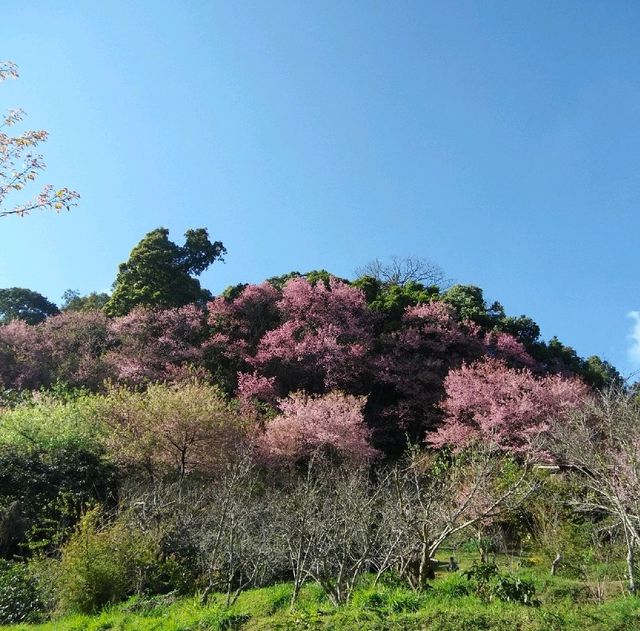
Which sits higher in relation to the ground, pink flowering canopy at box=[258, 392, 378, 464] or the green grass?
pink flowering canopy at box=[258, 392, 378, 464]

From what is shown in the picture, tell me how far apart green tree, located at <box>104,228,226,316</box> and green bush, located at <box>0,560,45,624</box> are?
1687 cm

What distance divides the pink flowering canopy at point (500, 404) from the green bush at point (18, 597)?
12143 millimetres

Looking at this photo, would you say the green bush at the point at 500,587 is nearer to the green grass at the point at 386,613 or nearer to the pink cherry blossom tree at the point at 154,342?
the green grass at the point at 386,613

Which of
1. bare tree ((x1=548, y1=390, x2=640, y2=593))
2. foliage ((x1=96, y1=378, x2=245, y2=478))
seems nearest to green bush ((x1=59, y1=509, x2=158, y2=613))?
foliage ((x1=96, y1=378, x2=245, y2=478))

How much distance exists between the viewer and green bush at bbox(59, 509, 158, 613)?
28.5 feet

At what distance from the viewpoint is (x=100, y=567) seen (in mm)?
8703

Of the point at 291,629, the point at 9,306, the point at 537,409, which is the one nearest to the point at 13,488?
the point at 291,629

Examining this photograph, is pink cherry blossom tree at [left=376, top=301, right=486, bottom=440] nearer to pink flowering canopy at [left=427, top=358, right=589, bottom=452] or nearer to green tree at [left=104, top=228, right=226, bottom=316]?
pink flowering canopy at [left=427, top=358, right=589, bottom=452]

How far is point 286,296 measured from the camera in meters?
25.5

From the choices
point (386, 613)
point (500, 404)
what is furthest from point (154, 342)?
point (386, 613)

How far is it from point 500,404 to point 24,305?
35376 mm

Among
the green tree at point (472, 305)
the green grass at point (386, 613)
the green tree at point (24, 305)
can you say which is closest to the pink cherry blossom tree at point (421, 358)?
the green tree at point (472, 305)

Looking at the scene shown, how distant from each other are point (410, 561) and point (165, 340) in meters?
18.2

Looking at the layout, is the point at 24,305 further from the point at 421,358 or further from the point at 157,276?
the point at 421,358
